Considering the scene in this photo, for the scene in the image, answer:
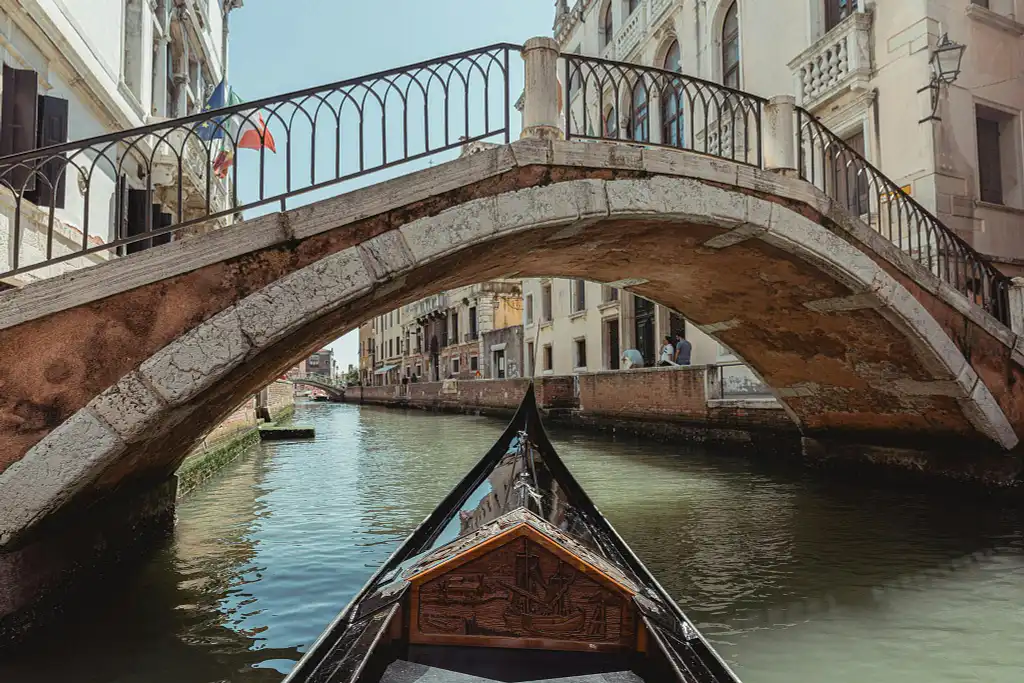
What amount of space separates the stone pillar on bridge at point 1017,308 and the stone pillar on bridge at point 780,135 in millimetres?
2149

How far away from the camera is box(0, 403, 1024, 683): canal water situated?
2260 millimetres

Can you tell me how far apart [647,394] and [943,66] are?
4.45 metres

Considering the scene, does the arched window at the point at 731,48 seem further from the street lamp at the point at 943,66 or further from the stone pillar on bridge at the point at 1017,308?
the stone pillar on bridge at the point at 1017,308

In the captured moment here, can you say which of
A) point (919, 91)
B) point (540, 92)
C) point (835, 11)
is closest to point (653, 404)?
point (919, 91)

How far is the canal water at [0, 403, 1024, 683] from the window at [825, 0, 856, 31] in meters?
4.90

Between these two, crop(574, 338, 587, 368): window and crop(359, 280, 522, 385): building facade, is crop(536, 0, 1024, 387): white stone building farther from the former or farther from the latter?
crop(359, 280, 522, 385): building facade

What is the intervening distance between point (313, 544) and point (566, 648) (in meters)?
2.42

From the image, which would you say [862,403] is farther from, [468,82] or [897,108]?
[468,82]

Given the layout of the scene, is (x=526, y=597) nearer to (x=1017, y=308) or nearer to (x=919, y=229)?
(x=919, y=229)

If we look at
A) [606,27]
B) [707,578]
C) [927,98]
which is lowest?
[707,578]

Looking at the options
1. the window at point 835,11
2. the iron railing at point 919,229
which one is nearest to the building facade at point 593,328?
the window at point 835,11

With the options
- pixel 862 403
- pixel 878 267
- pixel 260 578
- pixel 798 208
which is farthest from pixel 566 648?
pixel 862 403

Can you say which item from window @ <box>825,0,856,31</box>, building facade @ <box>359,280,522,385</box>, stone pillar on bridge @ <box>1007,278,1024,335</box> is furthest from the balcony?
building facade @ <box>359,280,522,385</box>

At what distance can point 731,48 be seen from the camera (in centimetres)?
973
